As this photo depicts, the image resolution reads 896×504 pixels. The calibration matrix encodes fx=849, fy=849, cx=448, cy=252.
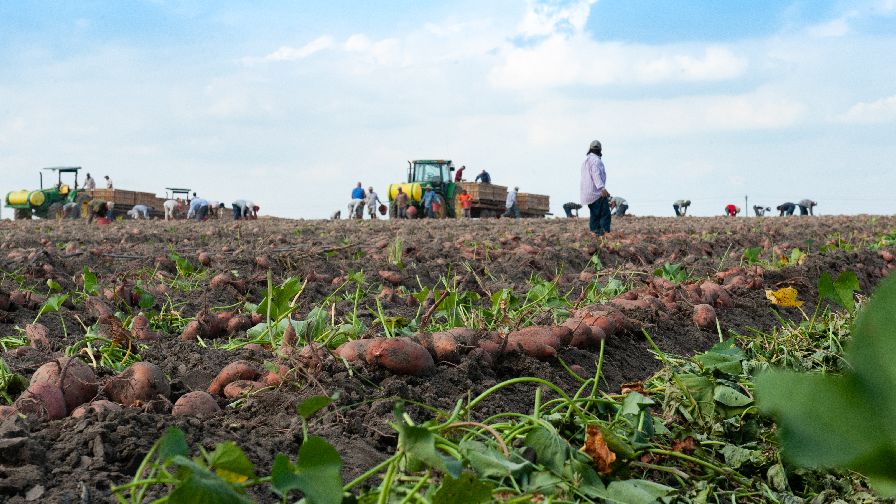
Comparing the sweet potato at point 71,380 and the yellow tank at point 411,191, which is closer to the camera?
the sweet potato at point 71,380

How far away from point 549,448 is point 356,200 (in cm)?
2481

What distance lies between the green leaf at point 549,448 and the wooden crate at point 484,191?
24.1 metres

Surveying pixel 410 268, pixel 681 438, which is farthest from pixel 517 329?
pixel 410 268

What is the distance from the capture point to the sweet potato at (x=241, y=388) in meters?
2.20

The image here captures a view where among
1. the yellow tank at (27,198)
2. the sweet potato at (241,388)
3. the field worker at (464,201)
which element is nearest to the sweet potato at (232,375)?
the sweet potato at (241,388)

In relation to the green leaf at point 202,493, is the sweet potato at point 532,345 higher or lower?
lower

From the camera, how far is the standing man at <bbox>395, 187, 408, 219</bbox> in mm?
22047

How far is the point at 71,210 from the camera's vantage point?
2361cm

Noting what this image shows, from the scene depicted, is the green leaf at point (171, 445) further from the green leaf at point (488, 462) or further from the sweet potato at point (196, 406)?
the sweet potato at point (196, 406)

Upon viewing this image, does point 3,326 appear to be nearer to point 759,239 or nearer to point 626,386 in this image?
point 626,386

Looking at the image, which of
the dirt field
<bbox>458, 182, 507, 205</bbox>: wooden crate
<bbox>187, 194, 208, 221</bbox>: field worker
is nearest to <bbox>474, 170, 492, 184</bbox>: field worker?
<bbox>458, 182, 507, 205</bbox>: wooden crate

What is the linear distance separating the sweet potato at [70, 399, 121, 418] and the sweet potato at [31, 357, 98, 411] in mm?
135

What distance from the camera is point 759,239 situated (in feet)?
33.2

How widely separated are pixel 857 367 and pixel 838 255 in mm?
6313
